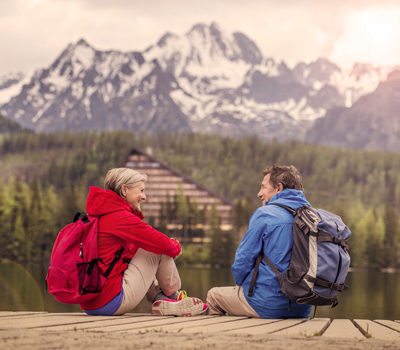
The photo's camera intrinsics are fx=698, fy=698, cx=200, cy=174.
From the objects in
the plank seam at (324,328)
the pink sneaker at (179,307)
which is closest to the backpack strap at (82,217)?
the pink sneaker at (179,307)

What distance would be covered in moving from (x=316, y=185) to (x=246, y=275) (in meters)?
189

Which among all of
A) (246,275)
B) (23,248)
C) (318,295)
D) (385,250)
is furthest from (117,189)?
(385,250)

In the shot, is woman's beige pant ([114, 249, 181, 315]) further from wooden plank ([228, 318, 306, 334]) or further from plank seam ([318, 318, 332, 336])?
plank seam ([318, 318, 332, 336])

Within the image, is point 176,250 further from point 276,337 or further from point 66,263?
point 276,337

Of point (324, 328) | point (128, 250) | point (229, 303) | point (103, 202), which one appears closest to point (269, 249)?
point (229, 303)

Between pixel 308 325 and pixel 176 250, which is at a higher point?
pixel 176 250

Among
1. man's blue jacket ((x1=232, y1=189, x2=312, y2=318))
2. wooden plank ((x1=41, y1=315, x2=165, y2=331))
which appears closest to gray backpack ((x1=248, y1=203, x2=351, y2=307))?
man's blue jacket ((x1=232, y1=189, x2=312, y2=318))

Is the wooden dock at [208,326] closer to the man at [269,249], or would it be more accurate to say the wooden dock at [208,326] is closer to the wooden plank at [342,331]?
the wooden plank at [342,331]

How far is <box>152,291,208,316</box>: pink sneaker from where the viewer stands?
7301 mm

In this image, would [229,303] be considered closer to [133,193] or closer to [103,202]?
[133,193]

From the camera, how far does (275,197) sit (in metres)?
7.11

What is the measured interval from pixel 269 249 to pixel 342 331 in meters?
1.32

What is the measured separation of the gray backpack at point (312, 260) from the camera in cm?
670

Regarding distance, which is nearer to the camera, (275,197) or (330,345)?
(330,345)
